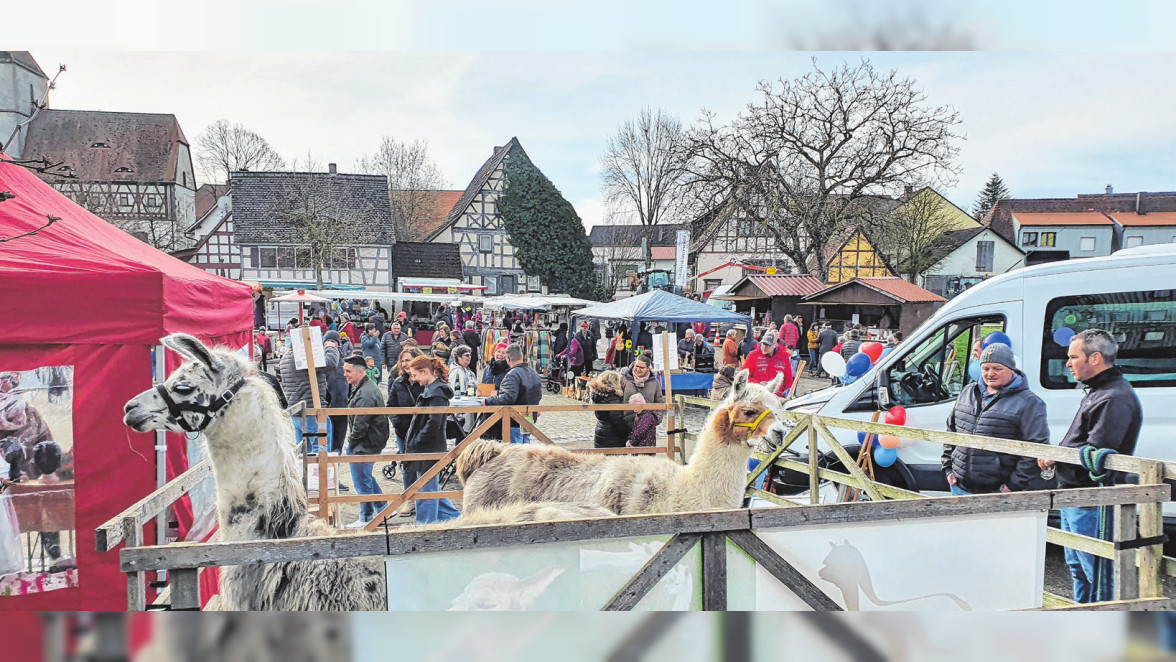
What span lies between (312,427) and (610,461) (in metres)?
4.34

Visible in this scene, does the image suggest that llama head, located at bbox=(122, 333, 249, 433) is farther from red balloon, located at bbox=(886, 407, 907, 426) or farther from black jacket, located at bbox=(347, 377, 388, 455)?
red balloon, located at bbox=(886, 407, 907, 426)

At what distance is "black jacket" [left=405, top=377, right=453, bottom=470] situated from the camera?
5.39 m

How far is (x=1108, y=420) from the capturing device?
3369 millimetres

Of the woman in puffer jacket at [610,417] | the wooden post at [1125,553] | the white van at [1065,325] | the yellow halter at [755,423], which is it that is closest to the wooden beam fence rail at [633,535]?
the wooden post at [1125,553]

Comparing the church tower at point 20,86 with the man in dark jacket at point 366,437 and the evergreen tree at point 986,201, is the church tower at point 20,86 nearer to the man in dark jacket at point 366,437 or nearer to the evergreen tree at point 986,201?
the man in dark jacket at point 366,437

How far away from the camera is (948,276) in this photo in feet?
99.0

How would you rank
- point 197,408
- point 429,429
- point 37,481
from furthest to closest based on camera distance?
point 429,429, point 37,481, point 197,408

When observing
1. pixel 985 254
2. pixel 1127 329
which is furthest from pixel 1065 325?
pixel 985 254

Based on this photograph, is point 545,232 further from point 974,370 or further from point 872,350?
point 974,370

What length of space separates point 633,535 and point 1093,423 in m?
3.19

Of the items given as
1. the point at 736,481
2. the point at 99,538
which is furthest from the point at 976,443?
the point at 99,538

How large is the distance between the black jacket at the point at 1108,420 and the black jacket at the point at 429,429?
4380mm

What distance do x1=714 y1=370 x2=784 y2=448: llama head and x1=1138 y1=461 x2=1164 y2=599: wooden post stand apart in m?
1.76

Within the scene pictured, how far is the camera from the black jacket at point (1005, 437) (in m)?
3.80
